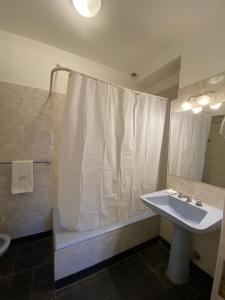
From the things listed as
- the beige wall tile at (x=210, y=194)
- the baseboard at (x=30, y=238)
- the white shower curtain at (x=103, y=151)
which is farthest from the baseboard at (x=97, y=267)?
the beige wall tile at (x=210, y=194)

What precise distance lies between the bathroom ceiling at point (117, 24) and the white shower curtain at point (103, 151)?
0.58 metres

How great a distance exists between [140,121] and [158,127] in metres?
0.30

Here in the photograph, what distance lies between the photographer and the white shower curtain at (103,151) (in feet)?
4.39

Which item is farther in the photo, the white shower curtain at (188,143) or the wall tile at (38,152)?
the wall tile at (38,152)

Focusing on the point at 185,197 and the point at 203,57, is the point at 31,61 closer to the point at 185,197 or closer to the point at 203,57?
the point at 203,57

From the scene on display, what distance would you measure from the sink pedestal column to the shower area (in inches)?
17.1

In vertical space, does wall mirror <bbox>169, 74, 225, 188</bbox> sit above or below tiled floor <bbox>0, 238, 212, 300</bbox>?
above

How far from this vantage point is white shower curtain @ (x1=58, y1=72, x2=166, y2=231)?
4.39ft

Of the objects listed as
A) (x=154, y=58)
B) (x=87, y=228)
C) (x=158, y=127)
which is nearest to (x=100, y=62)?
(x=154, y=58)

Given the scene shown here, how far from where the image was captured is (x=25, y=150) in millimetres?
1675

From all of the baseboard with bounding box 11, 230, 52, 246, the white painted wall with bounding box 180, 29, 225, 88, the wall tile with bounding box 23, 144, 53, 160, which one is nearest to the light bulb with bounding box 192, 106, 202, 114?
the white painted wall with bounding box 180, 29, 225, 88

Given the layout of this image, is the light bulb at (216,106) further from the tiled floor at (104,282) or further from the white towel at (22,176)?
the white towel at (22,176)

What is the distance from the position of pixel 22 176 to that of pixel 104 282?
137 centimetres

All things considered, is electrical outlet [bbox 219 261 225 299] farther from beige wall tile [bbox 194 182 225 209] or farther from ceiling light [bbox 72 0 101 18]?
ceiling light [bbox 72 0 101 18]
